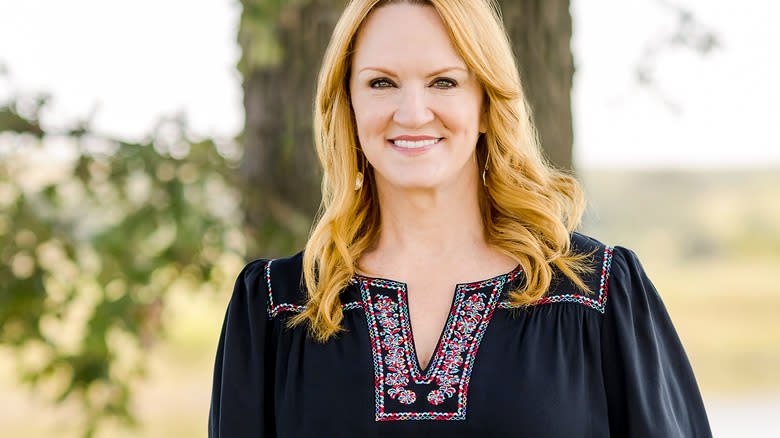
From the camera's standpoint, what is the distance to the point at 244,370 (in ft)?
6.59

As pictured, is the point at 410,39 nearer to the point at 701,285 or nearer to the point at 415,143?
the point at 415,143

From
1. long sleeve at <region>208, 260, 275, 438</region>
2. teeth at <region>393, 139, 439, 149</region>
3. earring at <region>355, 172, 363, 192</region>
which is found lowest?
long sleeve at <region>208, 260, 275, 438</region>

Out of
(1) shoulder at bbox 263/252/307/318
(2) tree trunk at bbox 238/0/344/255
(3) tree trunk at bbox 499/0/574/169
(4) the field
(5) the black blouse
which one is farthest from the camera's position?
(4) the field

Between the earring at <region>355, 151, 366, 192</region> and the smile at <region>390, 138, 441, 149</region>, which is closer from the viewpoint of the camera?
the smile at <region>390, 138, 441, 149</region>

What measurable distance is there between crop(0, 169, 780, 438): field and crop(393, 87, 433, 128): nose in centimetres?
688

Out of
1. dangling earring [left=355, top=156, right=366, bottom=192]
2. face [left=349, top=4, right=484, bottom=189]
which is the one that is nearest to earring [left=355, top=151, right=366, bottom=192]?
dangling earring [left=355, top=156, right=366, bottom=192]

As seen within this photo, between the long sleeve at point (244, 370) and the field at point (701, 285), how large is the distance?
645 centimetres

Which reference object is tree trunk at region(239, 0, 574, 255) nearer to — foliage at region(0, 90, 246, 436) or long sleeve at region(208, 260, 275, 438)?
foliage at region(0, 90, 246, 436)

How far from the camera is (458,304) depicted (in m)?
1.92

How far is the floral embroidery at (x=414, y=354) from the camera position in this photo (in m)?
1.81

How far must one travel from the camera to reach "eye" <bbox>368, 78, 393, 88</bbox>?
1.90m

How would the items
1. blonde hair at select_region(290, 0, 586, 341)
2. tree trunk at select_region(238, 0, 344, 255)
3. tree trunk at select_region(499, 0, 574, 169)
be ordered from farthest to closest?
tree trunk at select_region(238, 0, 344, 255) → tree trunk at select_region(499, 0, 574, 169) → blonde hair at select_region(290, 0, 586, 341)

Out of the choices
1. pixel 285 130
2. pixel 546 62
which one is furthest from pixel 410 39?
pixel 285 130

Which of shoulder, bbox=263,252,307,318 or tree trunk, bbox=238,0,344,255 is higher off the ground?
tree trunk, bbox=238,0,344,255
